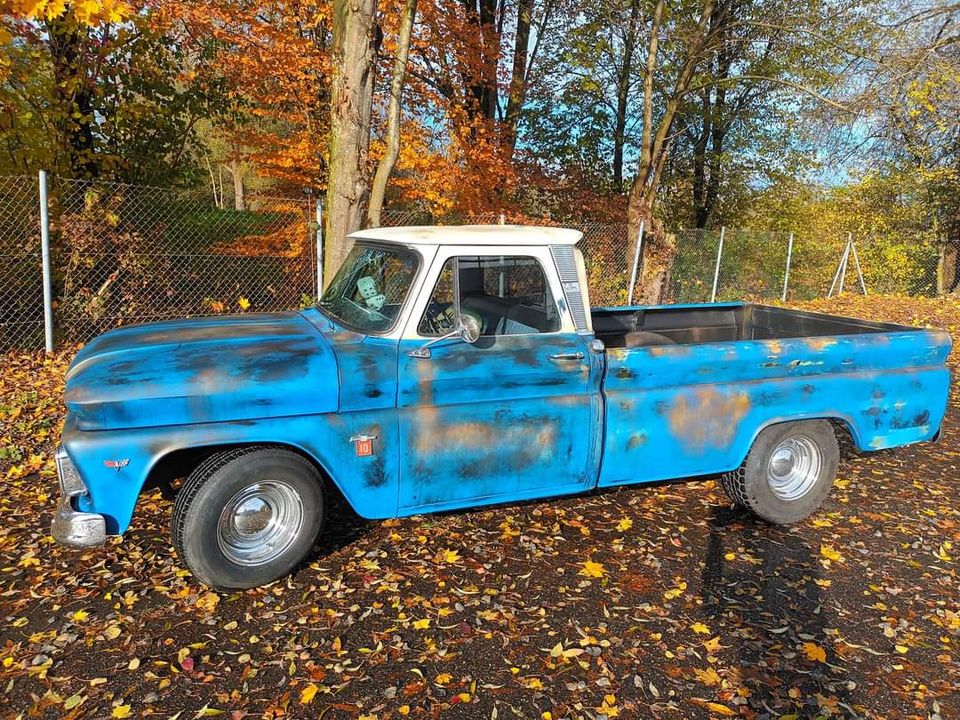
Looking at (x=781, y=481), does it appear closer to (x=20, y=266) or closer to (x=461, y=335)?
(x=461, y=335)

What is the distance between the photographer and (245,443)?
11.1ft

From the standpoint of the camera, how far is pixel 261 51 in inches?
409

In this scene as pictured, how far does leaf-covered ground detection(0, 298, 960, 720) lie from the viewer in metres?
2.84

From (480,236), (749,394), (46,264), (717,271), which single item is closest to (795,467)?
(749,394)

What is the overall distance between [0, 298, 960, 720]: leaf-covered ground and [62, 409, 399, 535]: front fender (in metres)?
0.55

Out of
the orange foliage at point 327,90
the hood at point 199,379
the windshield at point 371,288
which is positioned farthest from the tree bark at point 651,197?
the hood at point 199,379

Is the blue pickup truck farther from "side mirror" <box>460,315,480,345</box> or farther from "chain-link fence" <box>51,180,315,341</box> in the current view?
"chain-link fence" <box>51,180,315,341</box>

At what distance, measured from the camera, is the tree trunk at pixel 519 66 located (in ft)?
49.9

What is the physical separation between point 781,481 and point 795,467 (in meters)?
0.14

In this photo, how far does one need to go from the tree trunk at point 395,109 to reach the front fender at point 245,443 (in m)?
4.92

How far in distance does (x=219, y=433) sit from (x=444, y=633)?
149cm

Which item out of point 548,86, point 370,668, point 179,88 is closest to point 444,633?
point 370,668

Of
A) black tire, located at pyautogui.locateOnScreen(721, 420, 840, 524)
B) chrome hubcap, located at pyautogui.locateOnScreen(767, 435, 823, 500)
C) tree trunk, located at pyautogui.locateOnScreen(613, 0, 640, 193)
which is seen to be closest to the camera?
black tire, located at pyautogui.locateOnScreen(721, 420, 840, 524)

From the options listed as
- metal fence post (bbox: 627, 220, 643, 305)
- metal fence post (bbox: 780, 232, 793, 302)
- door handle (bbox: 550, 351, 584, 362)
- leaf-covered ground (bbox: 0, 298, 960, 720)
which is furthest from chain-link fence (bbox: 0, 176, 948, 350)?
door handle (bbox: 550, 351, 584, 362)
